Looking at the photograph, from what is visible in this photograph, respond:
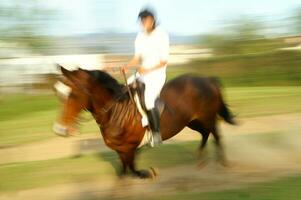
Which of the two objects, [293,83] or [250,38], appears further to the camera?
[250,38]

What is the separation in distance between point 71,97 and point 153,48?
1.33m

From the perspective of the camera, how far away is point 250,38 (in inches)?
1430

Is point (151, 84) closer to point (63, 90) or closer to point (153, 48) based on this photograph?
point (153, 48)

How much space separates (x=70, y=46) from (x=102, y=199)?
19.4 meters

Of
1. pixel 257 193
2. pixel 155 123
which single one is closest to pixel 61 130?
pixel 155 123

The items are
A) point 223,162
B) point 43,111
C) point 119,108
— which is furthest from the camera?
point 43,111

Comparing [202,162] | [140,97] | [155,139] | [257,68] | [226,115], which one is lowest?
[257,68]

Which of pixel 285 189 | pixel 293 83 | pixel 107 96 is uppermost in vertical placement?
pixel 107 96

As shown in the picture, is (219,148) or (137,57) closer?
(137,57)

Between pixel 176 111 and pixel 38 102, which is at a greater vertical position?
pixel 176 111

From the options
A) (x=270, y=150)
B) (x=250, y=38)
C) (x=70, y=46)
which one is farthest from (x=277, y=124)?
(x=250, y=38)

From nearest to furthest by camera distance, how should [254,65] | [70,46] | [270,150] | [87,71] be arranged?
[87,71] → [270,150] → [70,46] → [254,65]

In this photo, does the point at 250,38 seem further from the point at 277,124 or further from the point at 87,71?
the point at 87,71

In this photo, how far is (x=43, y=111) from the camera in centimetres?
2028
